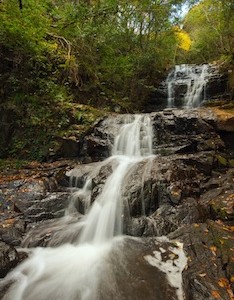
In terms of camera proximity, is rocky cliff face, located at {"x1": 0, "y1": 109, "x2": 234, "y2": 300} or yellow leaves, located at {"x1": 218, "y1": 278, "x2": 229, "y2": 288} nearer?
yellow leaves, located at {"x1": 218, "y1": 278, "x2": 229, "y2": 288}

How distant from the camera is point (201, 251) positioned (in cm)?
385

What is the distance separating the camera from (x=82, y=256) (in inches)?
175

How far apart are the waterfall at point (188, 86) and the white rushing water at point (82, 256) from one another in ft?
18.8

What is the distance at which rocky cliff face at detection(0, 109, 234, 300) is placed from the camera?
375 cm

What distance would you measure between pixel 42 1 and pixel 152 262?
8.98 meters

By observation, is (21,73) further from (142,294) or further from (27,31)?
(142,294)

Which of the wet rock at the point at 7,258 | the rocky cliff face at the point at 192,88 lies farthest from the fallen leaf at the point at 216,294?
the rocky cliff face at the point at 192,88

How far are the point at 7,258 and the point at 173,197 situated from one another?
10.6 feet

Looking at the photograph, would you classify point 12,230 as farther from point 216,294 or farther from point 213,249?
point 216,294

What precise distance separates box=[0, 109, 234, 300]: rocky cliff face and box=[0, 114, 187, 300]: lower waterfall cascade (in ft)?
0.48

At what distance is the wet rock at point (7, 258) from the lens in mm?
3881

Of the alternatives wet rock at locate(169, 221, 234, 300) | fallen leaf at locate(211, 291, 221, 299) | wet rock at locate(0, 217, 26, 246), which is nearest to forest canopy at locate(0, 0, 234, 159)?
wet rock at locate(0, 217, 26, 246)

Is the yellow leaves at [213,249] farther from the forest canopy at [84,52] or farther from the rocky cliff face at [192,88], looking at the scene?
the rocky cliff face at [192,88]

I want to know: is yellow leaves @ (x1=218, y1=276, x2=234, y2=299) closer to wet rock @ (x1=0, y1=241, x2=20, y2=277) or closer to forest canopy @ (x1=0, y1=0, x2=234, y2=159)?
wet rock @ (x1=0, y1=241, x2=20, y2=277)
